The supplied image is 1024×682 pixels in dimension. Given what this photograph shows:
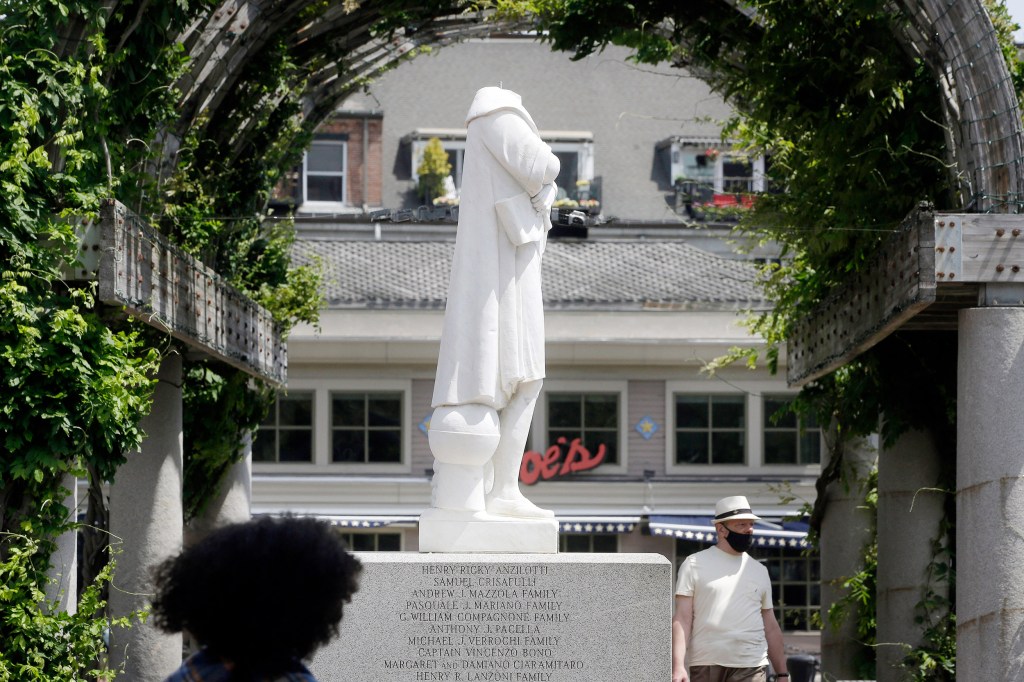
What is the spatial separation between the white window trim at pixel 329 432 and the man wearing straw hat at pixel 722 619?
893 inches

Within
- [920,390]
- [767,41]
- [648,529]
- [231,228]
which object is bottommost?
[648,529]

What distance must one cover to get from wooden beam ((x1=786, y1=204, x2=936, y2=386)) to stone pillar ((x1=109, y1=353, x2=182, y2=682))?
5.61 metres

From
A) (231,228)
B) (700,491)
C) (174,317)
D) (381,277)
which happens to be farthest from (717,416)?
(174,317)

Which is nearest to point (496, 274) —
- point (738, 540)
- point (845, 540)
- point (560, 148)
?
point (738, 540)

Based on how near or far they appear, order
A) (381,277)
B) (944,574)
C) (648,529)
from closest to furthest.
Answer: (944,574)
(648,529)
(381,277)

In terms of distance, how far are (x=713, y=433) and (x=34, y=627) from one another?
22.3 meters

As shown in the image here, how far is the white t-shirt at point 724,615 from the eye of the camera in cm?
1052

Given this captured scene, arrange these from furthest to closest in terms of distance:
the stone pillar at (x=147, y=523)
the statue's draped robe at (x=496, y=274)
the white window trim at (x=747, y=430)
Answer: the white window trim at (x=747, y=430) < the stone pillar at (x=147, y=523) < the statue's draped robe at (x=496, y=274)

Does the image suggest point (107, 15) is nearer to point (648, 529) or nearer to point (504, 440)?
point (504, 440)

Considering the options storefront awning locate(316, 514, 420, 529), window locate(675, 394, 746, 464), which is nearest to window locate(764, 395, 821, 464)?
window locate(675, 394, 746, 464)

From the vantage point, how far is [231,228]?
59.3 ft

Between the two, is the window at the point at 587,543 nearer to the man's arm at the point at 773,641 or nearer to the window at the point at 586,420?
the window at the point at 586,420

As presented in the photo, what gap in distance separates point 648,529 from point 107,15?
21.0 meters

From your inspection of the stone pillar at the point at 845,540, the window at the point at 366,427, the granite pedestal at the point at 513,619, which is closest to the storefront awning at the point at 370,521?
the window at the point at 366,427
